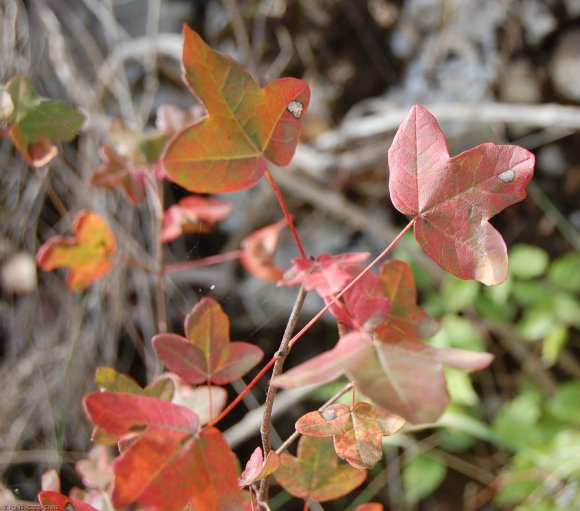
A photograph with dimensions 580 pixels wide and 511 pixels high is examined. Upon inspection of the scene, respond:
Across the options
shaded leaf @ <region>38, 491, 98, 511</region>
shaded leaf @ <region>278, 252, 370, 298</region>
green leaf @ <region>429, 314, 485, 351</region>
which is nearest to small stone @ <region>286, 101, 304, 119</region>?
shaded leaf @ <region>278, 252, 370, 298</region>

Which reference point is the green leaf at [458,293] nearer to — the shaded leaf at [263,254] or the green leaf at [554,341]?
the green leaf at [554,341]

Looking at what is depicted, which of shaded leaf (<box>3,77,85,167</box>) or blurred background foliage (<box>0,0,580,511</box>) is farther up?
shaded leaf (<box>3,77,85,167</box>)

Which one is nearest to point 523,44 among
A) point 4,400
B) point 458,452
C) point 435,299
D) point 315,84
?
point 315,84

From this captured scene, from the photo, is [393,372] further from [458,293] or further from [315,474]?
[458,293]

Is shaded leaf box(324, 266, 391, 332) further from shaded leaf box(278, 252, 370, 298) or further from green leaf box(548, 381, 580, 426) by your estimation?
green leaf box(548, 381, 580, 426)

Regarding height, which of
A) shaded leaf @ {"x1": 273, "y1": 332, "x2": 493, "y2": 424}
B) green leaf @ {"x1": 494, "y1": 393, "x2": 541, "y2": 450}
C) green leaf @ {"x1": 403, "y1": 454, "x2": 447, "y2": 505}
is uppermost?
shaded leaf @ {"x1": 273, "y1": 332, "x2": 493, "y2": 424}

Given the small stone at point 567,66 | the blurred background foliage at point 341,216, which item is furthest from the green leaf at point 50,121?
the small stone at point 567,66

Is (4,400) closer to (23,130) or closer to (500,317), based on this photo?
(23,130)
